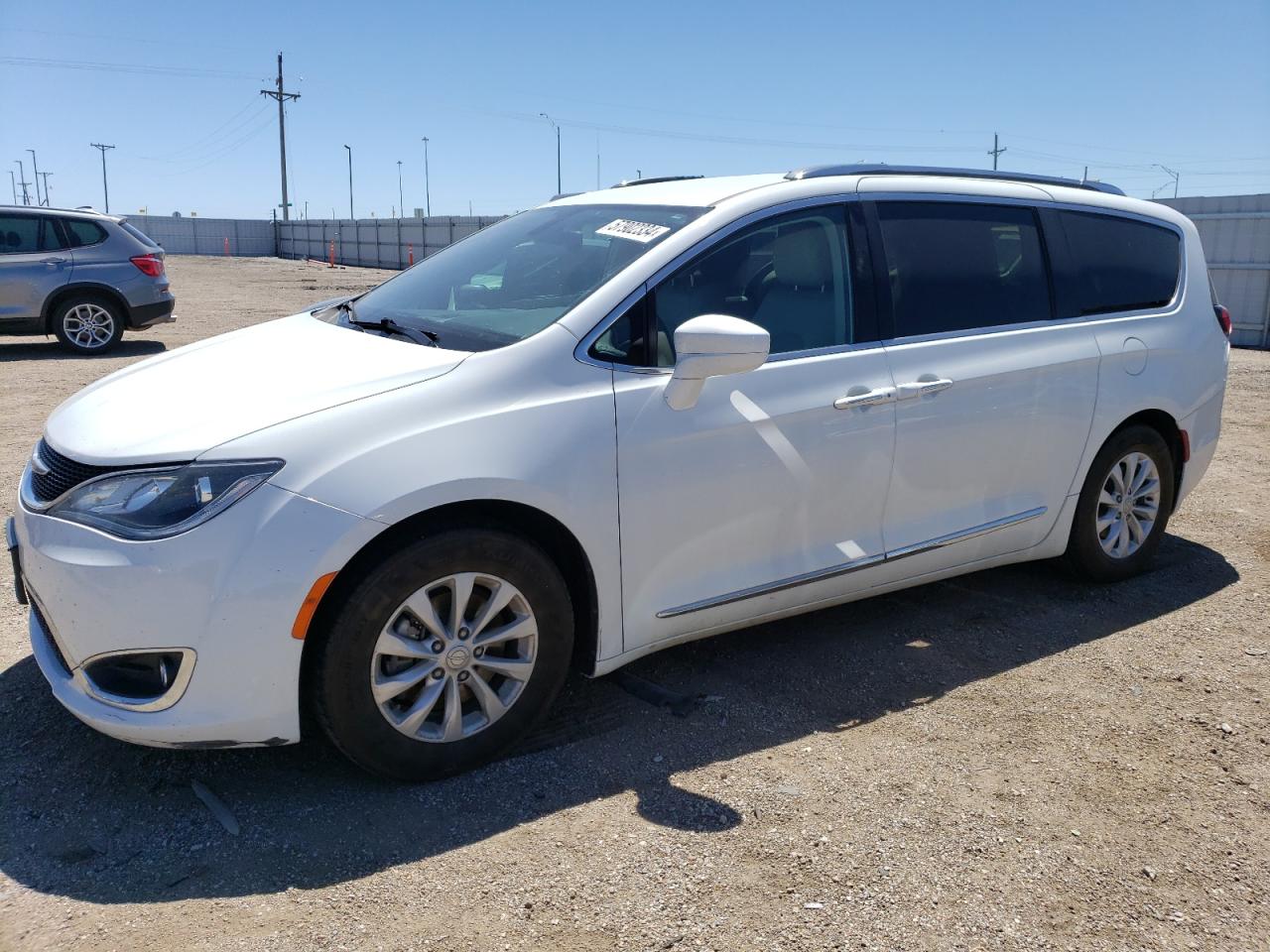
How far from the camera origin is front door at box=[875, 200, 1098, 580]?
12.9 ft

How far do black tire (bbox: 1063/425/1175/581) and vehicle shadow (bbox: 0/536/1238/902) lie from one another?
1.27 ft

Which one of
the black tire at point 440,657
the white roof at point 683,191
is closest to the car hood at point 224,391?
the black tire at point 440,657

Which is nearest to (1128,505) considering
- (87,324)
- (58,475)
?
(58,475)

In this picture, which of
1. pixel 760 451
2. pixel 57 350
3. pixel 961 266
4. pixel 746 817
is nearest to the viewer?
pixel 746 817

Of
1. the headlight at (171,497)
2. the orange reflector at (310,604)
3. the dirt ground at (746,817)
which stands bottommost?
the dirt ground at (746,817)

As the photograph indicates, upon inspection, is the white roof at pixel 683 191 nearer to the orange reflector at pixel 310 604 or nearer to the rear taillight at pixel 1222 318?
the orange reflector at pixel 310 604

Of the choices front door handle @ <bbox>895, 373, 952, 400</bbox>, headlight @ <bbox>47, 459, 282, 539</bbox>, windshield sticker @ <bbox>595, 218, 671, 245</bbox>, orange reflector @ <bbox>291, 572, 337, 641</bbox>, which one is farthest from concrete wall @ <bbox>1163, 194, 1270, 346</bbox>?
headlight @ <bbox>47, 459, 282, 539</bbox>

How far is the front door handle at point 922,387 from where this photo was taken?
384 cm

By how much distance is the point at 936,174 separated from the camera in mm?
4270

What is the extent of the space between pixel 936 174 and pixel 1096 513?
1.70m

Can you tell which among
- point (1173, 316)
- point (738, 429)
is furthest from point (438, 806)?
point (1173, 316)

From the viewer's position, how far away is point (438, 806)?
3.08m

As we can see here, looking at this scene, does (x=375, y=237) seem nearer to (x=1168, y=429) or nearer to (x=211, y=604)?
(x=1168, y=429)

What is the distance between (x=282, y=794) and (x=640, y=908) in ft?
3.83
